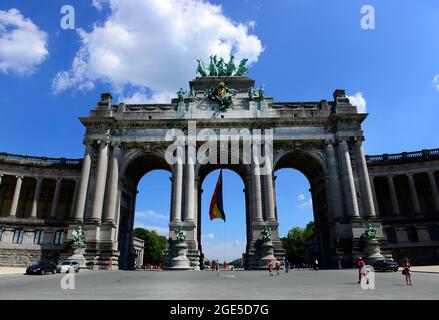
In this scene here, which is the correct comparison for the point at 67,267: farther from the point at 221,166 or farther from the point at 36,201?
the point at 221,166

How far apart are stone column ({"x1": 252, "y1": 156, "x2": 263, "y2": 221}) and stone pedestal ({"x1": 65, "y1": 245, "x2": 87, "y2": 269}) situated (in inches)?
835

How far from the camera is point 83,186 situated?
41.1 metres

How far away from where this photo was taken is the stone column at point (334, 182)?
40.7 metres

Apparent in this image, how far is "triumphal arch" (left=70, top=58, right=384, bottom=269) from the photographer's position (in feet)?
130

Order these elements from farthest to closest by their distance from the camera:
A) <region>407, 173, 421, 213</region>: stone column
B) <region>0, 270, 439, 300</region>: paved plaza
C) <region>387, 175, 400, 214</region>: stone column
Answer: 1. <region>387, 175, 400, 214</region>: stone column
2. <region>407, 173, 421, 213</region>: stone column
3. <region>0, 270, 439, 300</region>: paved plaza

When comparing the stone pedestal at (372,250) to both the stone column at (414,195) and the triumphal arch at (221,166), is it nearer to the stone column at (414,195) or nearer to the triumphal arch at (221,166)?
the triumphal arch at (221,166)

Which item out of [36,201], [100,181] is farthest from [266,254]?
[36,201]

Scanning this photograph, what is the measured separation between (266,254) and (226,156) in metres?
15.6

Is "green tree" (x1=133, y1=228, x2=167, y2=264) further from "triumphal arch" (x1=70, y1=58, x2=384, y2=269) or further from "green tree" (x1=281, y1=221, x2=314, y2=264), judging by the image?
"triumphal arch" (x1=70, y1=58, x2=384, y2=269)

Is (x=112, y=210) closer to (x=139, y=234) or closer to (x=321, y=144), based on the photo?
(x=321, y=144)

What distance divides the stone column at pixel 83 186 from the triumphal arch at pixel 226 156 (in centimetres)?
13

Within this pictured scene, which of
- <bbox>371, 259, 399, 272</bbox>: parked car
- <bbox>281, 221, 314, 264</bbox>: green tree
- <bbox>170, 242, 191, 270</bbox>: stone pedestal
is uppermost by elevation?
<bbox>281, 221, 314, 264</bbox>: green tree

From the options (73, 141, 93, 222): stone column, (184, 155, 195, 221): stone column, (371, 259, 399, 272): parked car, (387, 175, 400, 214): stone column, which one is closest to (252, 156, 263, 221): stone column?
(184, 155, 195, 221): stone column
